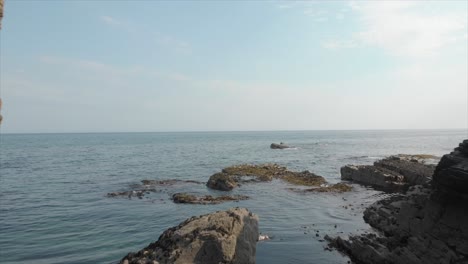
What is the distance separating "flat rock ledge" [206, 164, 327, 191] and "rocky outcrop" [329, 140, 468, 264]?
83.6ft

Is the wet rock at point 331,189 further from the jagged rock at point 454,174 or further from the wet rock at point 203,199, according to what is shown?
the jagged rock at point 454,174

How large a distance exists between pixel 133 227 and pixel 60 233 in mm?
5579

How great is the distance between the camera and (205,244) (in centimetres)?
1856

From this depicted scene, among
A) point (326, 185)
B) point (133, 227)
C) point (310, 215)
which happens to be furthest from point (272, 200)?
point (133, 227)

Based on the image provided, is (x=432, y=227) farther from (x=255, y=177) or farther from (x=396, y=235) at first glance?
(x=255, y=177)

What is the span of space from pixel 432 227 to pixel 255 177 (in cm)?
3846

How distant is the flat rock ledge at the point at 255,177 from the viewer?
47469 mm

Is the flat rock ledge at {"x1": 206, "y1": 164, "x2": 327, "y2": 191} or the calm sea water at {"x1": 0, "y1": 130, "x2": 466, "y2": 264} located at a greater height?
the flat rock ledge at {"x1": 206, "y1": 164, "x2": 327, "y2": 191}

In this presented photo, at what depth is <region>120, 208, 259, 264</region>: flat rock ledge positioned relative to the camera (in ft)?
59.3

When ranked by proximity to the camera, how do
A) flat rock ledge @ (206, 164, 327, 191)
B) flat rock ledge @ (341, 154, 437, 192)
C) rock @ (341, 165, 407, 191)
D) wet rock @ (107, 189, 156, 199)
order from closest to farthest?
wet rock @ (107, 189, 156, 199) < flat rock ledge @ (341, 154, 437, 192) < rock @ (341, 165, 407, 191) < flat rock ledge @ (206, 164, 327, 191)

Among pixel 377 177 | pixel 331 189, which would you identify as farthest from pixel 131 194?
pixel 377 177

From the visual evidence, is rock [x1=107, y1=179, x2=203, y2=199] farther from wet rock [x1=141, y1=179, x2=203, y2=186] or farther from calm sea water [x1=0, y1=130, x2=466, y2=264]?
calm sea water [x1=0, y1=130, x2=466, y2=264]

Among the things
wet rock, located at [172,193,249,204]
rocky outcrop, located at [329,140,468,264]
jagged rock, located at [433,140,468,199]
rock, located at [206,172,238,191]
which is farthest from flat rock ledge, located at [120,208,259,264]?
rock, located at [206,172,238,191]

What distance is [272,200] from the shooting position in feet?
133
